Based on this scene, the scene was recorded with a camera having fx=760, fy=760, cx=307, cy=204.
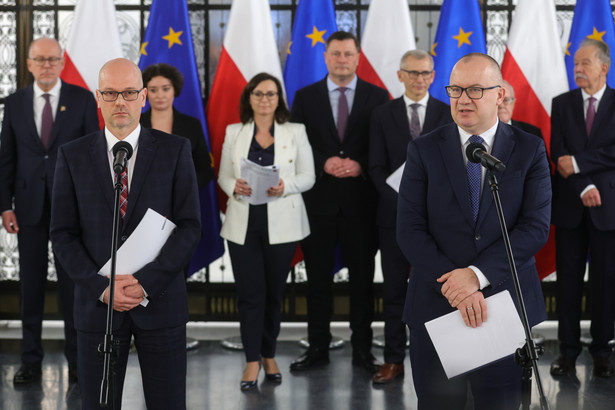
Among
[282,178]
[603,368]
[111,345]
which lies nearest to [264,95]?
[282,178]

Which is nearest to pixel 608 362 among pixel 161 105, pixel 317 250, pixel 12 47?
pixel 317 250

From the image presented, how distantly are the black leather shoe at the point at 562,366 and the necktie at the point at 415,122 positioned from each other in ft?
5.14

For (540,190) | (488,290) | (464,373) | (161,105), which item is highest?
(161,105)

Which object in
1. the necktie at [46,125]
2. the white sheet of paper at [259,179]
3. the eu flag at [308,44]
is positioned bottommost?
the white sheet of paper at [259,179]

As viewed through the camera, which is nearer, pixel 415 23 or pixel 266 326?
pixel 266 326

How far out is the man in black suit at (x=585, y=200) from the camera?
4293 millimetres

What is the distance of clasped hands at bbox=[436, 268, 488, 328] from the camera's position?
7.78 feet

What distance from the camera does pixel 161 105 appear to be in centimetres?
451

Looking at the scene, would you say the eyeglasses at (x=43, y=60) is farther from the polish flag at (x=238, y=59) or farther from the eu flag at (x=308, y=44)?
the eu flag at (x=308, y=44)

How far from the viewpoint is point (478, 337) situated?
2400 mm

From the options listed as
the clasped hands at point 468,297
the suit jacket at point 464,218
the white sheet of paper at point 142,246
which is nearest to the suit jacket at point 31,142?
the white sheet of paper at point 142,246

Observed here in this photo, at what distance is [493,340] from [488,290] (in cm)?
16

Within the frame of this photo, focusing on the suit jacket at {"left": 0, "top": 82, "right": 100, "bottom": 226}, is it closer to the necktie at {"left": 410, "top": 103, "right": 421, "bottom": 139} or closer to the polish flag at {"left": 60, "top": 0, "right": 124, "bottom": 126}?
the polish flag at {"left": 60, "top": 0, "right": 124, "bottom": 126}

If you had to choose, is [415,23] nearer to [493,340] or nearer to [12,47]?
[12,47]
